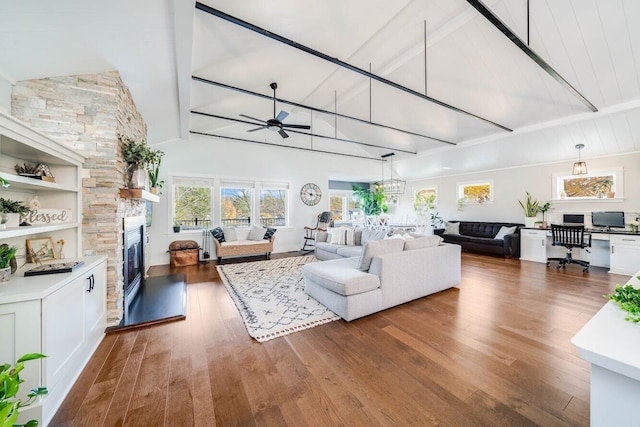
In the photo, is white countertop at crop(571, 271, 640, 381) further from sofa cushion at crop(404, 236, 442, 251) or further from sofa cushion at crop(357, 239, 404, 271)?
sofa cushion at crop(404, 236, 442, 251)

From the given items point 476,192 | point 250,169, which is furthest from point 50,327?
point 476,192

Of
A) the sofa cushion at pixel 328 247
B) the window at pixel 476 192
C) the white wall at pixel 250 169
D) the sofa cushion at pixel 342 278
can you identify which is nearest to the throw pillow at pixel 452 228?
the window at pixel 476 192

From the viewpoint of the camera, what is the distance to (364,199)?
32.6 feet

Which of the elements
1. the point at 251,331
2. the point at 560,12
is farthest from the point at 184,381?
the point at 560,12

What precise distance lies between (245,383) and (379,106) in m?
5.79

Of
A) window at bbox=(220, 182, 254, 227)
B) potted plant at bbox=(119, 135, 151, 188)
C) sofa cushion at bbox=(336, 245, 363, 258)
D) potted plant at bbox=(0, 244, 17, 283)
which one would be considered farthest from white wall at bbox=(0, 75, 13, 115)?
sofa cushion at bbox=(336, 245, 363, 258)

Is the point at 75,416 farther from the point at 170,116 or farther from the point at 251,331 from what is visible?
the point at 170,116

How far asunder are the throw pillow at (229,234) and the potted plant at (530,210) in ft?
24.6

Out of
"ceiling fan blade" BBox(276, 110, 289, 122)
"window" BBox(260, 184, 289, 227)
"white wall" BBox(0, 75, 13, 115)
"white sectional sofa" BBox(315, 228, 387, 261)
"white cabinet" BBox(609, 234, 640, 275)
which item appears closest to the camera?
"white wall" BBox(0, 75, 13, 115)

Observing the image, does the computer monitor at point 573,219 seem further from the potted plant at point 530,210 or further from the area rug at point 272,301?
the area rug at point 272,301

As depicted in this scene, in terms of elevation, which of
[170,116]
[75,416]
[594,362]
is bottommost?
[75,416]

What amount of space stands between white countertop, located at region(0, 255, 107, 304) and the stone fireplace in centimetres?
68

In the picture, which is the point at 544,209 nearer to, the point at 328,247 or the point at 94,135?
the point at 328,247

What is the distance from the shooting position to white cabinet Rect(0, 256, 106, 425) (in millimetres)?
1476
